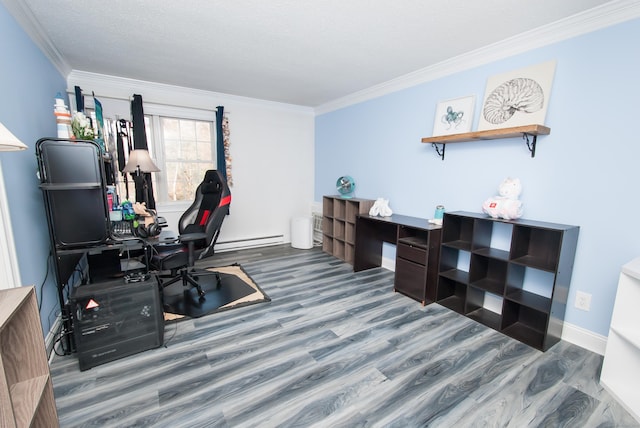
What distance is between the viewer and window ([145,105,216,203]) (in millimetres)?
3709

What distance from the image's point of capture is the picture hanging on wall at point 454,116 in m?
2.60

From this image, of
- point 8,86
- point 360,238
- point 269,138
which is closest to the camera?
point 8,86

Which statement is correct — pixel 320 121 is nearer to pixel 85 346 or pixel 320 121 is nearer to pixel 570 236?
pixel 570 236

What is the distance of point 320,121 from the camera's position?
4.69 metres

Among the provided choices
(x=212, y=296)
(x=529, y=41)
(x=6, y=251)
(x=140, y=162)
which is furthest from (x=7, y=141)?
(x=529, y=41)

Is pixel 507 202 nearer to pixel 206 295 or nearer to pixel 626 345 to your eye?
pixel 626 345

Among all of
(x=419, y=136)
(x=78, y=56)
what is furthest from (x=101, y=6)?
(x=419, y=136)

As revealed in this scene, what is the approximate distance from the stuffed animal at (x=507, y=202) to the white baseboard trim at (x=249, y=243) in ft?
10.6

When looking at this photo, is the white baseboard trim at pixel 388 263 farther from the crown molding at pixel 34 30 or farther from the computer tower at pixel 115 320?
the crown molding at pixel 34 30

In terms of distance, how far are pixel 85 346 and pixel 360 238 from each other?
265cm

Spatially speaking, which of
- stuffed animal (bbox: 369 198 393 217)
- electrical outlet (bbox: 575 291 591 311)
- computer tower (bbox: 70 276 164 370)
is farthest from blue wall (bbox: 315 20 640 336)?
computer tower (bbox: 70 276 164 370)

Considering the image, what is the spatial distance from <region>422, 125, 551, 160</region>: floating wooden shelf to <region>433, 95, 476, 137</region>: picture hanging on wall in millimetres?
130

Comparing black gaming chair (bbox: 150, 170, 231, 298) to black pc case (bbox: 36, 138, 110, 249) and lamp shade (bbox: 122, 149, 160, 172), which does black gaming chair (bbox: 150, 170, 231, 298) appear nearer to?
black pc case (bbox: 36, 138, 110, 249)

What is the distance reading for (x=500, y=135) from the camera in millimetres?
2270
